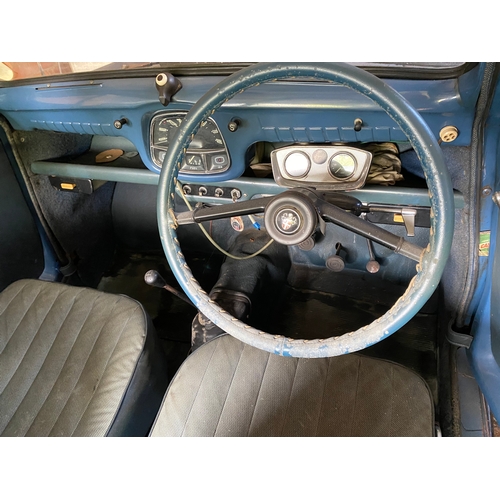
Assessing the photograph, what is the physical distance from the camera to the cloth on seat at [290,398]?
0.98 meters

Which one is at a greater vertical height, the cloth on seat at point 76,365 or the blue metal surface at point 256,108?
the blue metal surface at point 256,108

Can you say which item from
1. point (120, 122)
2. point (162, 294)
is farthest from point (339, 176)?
point (162, 294)

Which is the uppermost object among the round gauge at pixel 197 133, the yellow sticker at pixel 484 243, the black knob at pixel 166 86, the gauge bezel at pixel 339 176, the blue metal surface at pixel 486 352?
the black knob at pixel 166 86

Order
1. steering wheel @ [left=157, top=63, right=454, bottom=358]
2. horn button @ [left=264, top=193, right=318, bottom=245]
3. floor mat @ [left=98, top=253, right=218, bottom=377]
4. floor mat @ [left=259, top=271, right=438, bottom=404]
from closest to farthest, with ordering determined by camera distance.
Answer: steering wheel @ [left=157, top=63, right=454, bottom=358], horn button @ [left=264, top=193, right=318, bottom=245], floor mat @ [left=259, top=271, right=438, bottom=404], floor mat @ [left=98, top=253, right=218, bottom=377]

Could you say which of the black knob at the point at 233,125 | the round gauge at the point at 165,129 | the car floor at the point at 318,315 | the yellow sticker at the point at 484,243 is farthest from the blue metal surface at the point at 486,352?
the round gauge at the point at 165,129

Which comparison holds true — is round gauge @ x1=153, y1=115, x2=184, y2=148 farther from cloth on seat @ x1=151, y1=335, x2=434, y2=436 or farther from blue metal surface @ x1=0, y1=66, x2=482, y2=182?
cloth on seat @ x1=151, y1=335, x2=434, y2=436

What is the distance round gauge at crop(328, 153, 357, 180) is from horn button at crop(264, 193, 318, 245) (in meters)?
0.31

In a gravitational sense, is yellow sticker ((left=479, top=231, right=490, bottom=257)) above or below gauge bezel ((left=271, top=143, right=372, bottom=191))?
below

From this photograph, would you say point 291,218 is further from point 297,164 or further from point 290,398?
point 290,398

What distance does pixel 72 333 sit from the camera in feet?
4.07

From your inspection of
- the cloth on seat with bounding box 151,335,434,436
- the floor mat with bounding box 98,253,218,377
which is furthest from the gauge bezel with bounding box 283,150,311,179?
the floor mat with bounding box 98,253,218,377

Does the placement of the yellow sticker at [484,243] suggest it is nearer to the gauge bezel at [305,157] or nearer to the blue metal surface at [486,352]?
the blue metal surface at [486,352]

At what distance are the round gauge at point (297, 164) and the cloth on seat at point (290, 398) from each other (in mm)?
484

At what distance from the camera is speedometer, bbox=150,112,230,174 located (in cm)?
117
